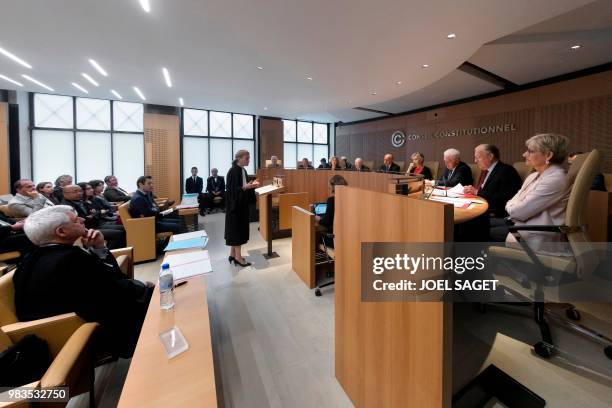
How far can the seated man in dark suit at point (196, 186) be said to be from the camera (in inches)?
322

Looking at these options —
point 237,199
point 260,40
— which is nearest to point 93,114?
point 260,40

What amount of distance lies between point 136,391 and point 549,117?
8332 millimetres

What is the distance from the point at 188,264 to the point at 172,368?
1.08m

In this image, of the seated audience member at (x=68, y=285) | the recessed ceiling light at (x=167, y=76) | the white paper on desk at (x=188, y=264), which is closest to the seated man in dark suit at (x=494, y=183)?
the white paper on desk at (x=188, y=264)

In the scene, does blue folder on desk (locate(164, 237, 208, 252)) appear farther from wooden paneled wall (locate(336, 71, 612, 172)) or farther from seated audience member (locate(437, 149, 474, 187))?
wooden paneled wall (locate(336, 71, 612, 172))

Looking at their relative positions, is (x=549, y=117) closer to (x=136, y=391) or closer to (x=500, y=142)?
(x=500, y=142)

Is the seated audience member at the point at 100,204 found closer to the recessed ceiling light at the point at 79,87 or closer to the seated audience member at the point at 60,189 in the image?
the seated audience member at the point at 60,189

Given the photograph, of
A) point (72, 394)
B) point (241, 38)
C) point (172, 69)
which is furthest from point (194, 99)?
point (72, 394)

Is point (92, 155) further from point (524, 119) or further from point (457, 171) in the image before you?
point (524, 119)

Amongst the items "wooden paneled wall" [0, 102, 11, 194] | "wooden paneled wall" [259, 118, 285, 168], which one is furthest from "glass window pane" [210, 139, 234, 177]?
"wooden paneled wall" [0, 102, 11, 194]

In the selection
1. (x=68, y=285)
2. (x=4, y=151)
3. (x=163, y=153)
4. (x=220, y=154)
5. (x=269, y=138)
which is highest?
(x=269, y=138)

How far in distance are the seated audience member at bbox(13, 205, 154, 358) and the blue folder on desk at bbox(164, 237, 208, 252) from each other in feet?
2.85

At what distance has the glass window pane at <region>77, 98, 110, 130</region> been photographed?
7449mm

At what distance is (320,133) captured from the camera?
12102 millimetres
